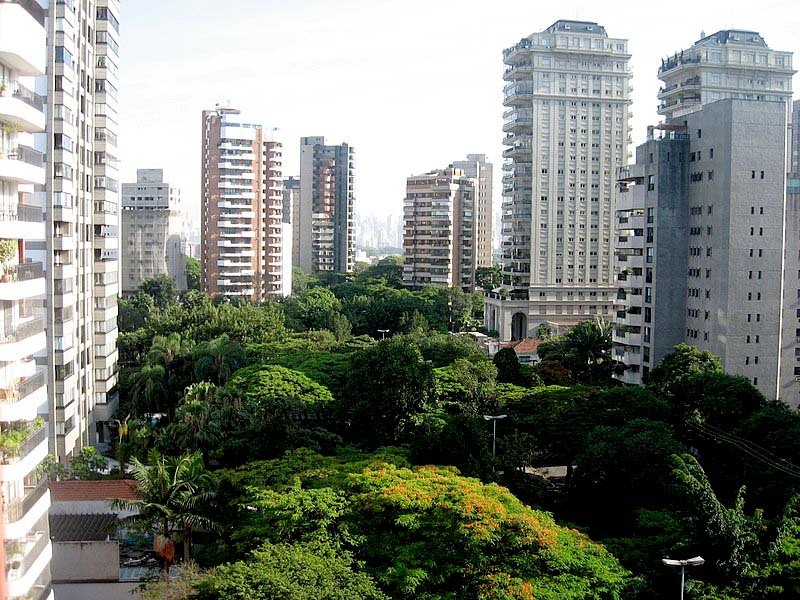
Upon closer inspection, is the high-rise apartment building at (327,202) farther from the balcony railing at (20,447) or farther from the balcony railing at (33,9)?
the balcony railing at (20,447)

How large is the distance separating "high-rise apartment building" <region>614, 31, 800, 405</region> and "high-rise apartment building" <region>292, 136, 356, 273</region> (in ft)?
223

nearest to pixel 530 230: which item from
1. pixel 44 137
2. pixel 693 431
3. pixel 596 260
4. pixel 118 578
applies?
pixel 596 260

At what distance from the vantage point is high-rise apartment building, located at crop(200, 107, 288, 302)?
8069 centimetres

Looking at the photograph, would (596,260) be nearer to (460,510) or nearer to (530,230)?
(530,230)

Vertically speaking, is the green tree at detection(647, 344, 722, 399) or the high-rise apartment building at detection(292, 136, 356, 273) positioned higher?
the high-rise apartment building at detection(292, 136, 356, 273)

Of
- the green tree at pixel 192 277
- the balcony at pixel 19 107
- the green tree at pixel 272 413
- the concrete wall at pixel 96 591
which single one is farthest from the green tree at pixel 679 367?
the green tree at pixel 192 277

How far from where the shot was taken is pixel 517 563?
59.8 ft

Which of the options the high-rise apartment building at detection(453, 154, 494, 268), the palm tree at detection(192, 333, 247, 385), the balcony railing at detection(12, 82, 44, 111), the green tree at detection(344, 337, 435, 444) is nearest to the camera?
the balcony railing at detection(12, 82, 44, 111)

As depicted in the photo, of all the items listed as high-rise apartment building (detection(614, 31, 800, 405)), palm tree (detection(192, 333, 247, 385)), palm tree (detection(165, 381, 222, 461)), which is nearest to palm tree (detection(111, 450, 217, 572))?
palm tree (detection(165, 381, 222, 461))

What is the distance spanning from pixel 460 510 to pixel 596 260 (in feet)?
176

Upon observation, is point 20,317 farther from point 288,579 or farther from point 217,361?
point 217,361

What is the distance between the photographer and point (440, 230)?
320ft

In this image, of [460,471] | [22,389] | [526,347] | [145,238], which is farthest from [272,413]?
[145,238]

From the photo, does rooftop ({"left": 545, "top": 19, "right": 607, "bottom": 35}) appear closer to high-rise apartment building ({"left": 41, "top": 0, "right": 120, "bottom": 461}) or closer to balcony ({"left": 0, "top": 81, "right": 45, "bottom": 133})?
high-rise apartment building ({"left": 41, "top": 0, "right": 120, "bottom": 461})
